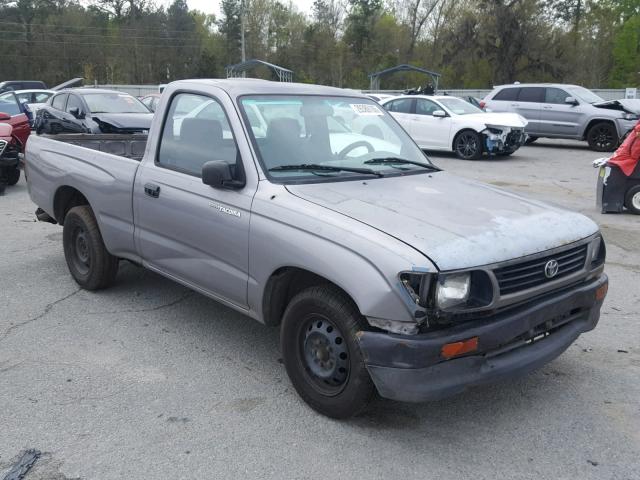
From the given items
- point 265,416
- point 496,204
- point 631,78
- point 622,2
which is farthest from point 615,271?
point 622,2

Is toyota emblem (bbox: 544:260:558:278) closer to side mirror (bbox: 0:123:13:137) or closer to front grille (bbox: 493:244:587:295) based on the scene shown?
front grille (bbox: 493:244:587:295)

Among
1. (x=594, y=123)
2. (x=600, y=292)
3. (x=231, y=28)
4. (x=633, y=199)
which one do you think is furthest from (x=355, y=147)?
(x=231, y=28)

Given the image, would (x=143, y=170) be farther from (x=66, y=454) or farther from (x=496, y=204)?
(x=496, y=204)

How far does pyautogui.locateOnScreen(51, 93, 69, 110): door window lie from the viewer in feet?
49.3

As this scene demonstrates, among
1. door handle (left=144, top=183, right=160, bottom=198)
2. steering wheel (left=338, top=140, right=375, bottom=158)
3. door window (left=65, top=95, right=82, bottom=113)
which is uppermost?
door window (left=65, top=95, right=82, bottom=113)

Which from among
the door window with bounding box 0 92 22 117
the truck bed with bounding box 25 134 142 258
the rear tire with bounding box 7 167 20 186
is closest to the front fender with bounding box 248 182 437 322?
the truck bed with bounding box 25 134 142 258

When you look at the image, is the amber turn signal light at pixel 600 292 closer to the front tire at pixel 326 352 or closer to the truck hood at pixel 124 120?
the front tire at pixel 326 352

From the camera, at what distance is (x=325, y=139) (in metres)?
4.26

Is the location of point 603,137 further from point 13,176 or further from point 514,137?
point 13,176

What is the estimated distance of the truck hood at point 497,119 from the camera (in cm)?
1533

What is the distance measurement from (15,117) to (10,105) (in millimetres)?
1626

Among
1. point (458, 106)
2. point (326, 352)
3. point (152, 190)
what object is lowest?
point (326, 352)

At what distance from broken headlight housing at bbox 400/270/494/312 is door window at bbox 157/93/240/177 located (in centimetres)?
158

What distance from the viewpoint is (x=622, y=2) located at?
56.5 m
